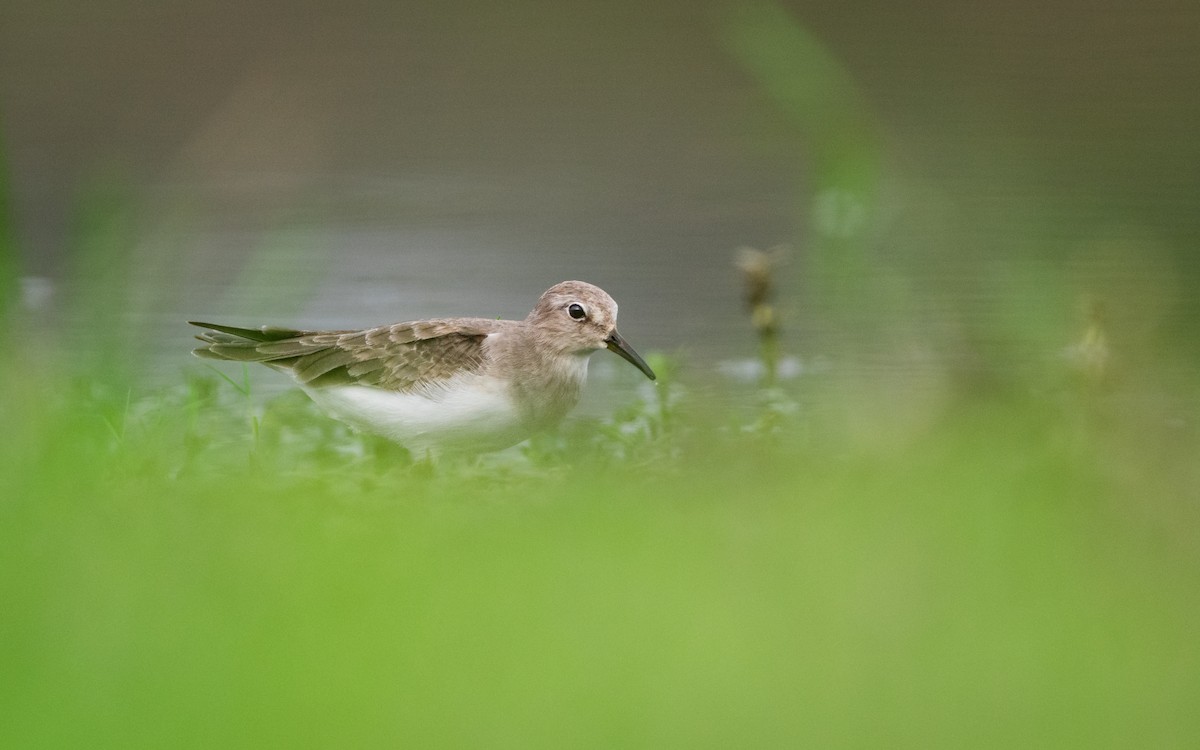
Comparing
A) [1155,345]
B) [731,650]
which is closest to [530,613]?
[731,650]

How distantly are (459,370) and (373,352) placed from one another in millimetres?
335

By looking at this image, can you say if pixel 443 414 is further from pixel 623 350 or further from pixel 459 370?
pixel 623 350

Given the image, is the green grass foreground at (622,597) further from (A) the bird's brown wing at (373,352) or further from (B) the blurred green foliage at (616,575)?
(A) the bird's brown wing at (373,352)

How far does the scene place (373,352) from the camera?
5.02 metres

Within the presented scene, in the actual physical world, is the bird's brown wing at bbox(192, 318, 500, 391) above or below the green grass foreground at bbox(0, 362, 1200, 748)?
above

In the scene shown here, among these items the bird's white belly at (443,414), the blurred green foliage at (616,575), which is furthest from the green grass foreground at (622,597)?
the bird's white belly at (443,414)

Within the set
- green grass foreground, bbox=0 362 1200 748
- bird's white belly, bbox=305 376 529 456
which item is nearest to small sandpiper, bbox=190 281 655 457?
bird's white belly, bbox=305 376 529 456

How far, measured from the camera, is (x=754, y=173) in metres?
9.98

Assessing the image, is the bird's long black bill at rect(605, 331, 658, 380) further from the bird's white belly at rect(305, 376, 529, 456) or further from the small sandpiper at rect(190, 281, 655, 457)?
the bird's white belly at rect(305, 376, 529, 456)

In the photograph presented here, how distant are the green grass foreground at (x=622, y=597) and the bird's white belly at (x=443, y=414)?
2.99ft

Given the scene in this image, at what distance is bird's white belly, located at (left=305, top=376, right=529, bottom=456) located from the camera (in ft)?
15.6

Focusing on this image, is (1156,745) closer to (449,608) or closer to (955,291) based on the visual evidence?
(449,608)

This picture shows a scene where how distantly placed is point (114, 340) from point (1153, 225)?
608cm

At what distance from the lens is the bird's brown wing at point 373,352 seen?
4914mm
